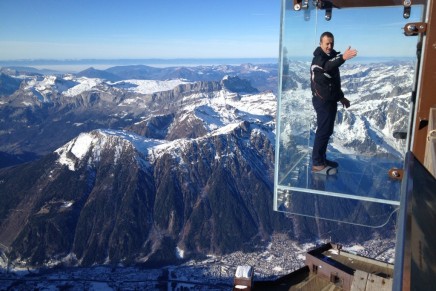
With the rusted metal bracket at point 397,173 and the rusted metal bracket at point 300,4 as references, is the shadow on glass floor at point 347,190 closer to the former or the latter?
the rusted metal bracket at point 397,173

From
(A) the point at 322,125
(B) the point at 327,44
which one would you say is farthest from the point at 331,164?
(B) the point at 327,44

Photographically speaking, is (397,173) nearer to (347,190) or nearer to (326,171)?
(347,190)

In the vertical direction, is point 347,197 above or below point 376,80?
below

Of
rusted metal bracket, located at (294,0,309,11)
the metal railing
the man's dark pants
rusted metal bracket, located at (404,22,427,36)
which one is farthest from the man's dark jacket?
the metal railing

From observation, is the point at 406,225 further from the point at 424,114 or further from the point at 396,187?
the point at 396,187

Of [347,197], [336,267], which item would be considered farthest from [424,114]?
[336,267]

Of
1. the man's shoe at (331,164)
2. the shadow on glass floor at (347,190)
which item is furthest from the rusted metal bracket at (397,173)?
the man's shoe at (331,164)
